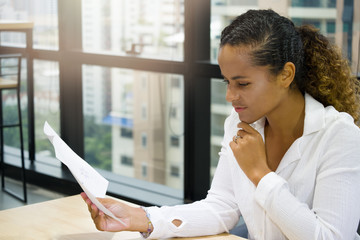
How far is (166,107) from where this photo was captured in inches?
144

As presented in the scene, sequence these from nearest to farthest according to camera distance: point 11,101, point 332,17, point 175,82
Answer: point 332,17 → point 175,82 → point 11,101

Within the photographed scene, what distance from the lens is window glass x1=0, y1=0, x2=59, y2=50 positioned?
169 inches

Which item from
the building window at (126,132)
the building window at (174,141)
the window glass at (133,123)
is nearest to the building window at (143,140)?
the window glass at (133,123)

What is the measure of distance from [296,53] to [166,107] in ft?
7.13

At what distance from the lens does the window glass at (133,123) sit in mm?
3658

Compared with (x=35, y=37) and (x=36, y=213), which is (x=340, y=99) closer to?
(x=36, y=213)

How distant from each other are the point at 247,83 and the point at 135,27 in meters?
2.40

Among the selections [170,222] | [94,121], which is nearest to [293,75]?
[170,222]

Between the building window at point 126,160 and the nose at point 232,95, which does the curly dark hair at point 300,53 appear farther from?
the building window at point 126,160

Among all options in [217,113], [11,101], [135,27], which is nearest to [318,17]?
[217,113]

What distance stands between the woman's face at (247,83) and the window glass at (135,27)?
197 cm

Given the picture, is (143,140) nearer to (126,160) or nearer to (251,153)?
(126,160)

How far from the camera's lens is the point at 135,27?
12.4ft

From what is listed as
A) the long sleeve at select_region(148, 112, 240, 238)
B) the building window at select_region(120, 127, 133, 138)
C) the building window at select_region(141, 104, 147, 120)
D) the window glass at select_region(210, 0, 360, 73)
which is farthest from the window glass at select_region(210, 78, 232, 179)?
the long sleeve at select_region(148, 112, 240, 238)
